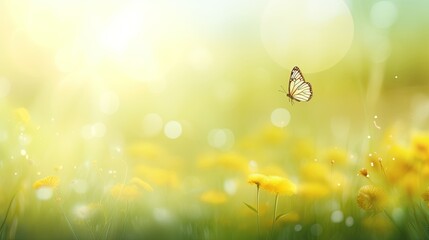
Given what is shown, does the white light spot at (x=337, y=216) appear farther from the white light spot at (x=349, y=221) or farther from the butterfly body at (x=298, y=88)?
the butterfly body at (x=298, y=88)

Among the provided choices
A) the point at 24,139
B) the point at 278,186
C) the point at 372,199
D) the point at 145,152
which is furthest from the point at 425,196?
the point at 24,139

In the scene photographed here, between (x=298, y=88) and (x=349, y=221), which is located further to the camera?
(x=298, y=88)

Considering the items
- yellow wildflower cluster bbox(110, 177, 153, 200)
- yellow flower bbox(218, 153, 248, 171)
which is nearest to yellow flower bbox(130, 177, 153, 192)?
yellow wildflower cluster bbox(110, 177, 153, 200)

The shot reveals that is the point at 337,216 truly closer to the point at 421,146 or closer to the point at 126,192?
the point at 421,146

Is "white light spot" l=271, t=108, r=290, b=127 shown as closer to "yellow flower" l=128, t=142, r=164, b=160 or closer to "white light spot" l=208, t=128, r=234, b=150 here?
"white light spot" l=208, t=128, r=234, b=150

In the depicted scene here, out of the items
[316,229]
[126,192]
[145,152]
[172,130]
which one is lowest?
[316,229]

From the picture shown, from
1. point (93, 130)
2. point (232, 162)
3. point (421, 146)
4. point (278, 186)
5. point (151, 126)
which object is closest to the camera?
point (278, 186)

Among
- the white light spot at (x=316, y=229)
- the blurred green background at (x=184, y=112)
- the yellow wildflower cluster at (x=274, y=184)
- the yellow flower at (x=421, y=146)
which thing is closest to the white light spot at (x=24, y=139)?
the blurred green background at (x=184, y=112)
